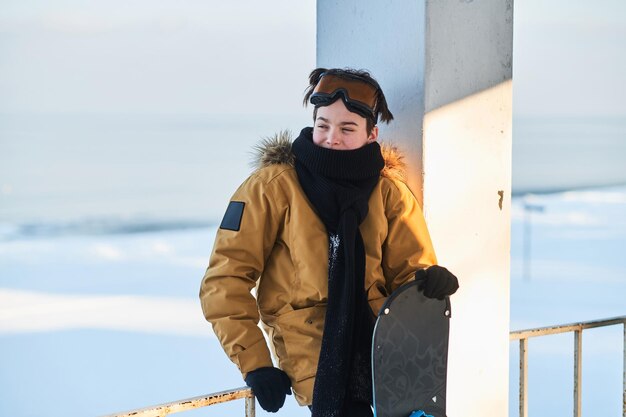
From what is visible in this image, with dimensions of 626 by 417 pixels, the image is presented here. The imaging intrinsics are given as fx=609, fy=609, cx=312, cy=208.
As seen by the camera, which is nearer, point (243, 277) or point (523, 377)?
point (243, 277)

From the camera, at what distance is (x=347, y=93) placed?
4.16 feet

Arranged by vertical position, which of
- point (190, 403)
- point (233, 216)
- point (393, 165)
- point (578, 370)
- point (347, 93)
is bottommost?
point (578, 370)

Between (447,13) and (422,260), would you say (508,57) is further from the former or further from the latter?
(422,260)

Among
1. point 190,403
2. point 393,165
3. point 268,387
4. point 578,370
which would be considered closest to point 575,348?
point 578,370

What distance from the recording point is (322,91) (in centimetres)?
128

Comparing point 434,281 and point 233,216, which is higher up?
point 233,216

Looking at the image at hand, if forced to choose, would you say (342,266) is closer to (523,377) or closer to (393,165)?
(393,165)

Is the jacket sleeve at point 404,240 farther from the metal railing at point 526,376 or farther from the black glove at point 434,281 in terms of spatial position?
the metal railing at point 526,376

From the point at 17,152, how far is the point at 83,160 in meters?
1.55

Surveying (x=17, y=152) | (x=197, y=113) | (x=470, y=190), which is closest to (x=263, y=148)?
(x=470, y=190)

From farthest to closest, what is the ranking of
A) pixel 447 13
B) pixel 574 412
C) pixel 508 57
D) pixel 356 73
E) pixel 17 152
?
1. pixel 17 152
2. pixel 574 412
3. pixel 508 57
4. pixel 447 13
5. pixel 356 73

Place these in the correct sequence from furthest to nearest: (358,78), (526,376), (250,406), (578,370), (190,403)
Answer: (578,370)
(526,376)
(358,78)
(250,406)
(190,403)

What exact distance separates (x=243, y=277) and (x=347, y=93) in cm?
43

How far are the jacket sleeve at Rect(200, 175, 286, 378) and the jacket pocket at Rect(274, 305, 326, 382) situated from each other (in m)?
0.06
